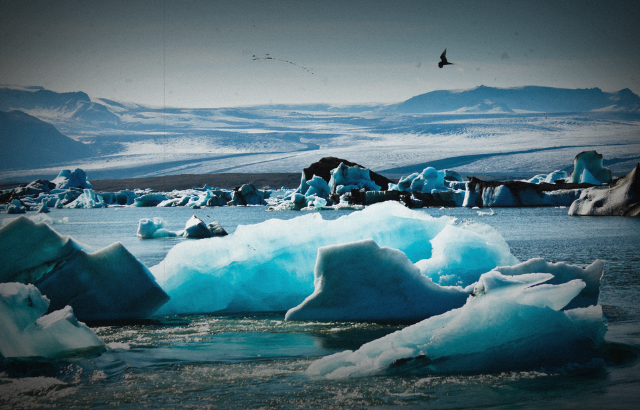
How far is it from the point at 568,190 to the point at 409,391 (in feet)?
92.2

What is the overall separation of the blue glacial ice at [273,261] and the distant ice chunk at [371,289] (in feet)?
2.02

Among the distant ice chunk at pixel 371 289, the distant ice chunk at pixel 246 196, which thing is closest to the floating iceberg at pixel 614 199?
the distant ice chunk at pixel 371 289

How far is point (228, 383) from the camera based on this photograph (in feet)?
11.6

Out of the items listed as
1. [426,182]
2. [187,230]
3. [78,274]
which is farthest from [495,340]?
[426,182]

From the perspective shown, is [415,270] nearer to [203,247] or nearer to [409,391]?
[409,391]

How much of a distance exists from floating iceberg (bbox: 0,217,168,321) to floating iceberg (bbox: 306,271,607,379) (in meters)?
2.22

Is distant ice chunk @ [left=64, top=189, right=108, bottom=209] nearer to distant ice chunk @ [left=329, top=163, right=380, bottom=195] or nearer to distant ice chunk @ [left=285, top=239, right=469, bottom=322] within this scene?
distant ice chunk @ [left=329, top=163, right=380, bottom=195]

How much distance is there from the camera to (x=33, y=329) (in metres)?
3.87

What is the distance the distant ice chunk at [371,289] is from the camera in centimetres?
489

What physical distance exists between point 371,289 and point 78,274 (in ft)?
8.55

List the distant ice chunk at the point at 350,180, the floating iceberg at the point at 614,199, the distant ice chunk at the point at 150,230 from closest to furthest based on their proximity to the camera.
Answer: the distant ice chunk at the point at 150,230 → the floating iceberg at the point at 614,199 → the distant ice chunk at the point at 350,180

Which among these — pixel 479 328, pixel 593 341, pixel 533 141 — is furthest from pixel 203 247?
pixel 533 141

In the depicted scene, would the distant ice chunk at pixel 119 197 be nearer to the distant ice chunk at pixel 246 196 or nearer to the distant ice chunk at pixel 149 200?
the distant ice chunk at pixel 149 200

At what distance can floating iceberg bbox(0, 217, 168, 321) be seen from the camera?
15.8 ft
